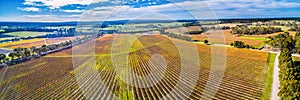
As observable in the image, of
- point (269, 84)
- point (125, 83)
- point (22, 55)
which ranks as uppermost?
point (22, 55)

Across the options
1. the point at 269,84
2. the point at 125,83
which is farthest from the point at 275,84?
the point at 125,83

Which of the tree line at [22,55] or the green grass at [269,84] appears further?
the tree line at [22,55]

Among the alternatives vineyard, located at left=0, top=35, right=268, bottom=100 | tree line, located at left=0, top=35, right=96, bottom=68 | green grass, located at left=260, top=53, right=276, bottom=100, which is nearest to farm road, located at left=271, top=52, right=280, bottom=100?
green grass, located at left=260, top=53, right=276, bottom=100

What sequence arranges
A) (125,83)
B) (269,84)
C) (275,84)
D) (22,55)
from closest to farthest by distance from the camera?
(275,84) < (269,84) < (125,83) < (22,55)

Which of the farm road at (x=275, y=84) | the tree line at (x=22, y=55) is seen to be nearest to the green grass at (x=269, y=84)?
the farm road at (x=275, y=84)

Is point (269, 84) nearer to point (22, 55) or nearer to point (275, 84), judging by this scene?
point (275, 84)

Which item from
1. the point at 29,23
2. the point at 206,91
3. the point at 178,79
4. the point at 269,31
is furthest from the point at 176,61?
the point at 29,23

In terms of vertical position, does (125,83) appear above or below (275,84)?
below

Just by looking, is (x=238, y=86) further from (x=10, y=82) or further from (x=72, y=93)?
(x=10, y=82)

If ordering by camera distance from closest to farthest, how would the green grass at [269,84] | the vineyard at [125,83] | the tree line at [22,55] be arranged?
the green grass at [269,84] < the vineyard at [125,83] < the tree line at [22,55]

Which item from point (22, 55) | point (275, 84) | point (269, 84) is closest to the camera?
point (275, 84)

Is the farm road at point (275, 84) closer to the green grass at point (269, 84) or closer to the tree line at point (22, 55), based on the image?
the green grass at point (269, 84)
